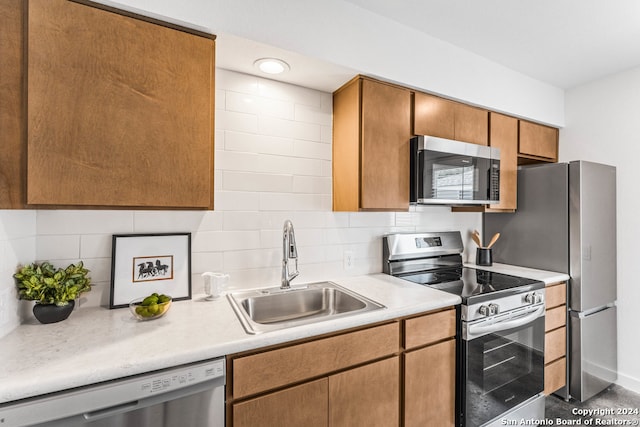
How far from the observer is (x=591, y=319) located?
226 centimetres

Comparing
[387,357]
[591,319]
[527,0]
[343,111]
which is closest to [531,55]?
[527,0]

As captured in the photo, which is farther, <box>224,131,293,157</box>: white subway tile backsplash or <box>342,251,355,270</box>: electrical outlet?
<box>342,251,355,270</box>: electrical outlet

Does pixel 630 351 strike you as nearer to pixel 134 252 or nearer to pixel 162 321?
pixel 162 321

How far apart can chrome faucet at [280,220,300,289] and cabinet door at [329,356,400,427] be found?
0.63 metres

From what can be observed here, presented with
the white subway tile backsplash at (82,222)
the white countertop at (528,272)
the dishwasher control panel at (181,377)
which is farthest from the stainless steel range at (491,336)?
the white subway tile backsplash at (82,222)

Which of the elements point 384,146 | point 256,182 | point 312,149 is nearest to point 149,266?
point 256,182

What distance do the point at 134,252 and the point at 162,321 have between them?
0.41 metres

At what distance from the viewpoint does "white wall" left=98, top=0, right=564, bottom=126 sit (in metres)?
1.36

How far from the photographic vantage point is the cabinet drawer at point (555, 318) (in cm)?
210

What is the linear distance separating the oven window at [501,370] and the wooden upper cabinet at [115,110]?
1.60 m

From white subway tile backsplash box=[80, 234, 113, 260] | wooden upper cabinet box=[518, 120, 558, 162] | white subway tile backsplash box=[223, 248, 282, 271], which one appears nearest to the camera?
white subway tile backsplash box=[80, 234, 113, 260]

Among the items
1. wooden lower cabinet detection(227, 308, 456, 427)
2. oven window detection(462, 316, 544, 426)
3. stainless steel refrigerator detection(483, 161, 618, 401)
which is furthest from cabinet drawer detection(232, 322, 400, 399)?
stainless steel refrigerator detection(483, 161, 618, 401)

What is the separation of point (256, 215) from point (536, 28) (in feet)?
6.88

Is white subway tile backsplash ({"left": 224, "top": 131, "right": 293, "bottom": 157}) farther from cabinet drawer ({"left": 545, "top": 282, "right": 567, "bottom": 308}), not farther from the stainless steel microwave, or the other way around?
cabinet drawer ({"left": 545, "top": 282, "right": 567, "bottom": 308})
